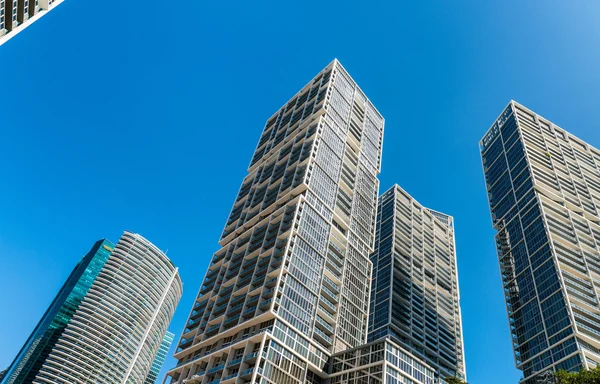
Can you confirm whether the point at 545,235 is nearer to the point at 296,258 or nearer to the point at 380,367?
the point at 296,258

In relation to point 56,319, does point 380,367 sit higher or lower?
lower

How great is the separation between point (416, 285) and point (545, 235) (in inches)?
1665

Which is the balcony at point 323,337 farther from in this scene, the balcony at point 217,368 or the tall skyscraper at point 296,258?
the balcony at point 217,368

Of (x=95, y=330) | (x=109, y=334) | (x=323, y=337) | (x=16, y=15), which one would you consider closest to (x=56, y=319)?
(x=95, y=330)

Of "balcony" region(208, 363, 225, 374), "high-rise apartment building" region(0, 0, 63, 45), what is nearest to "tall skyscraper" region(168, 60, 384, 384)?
"balcony" region(208, 363, 225, 374)

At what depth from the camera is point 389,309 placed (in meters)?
137

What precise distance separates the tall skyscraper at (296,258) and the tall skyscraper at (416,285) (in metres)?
37.5

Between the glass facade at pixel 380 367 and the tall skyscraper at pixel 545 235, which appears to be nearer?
the glass facade at pixel 380 367

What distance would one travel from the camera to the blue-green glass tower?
166m

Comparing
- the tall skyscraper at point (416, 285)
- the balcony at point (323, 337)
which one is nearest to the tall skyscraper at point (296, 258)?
the balcony at point (323, 337)

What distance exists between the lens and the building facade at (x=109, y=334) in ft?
541

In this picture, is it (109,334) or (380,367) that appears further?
(109,334)

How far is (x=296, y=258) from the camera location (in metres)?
86.9

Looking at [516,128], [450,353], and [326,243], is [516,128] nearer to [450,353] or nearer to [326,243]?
[450,353]
